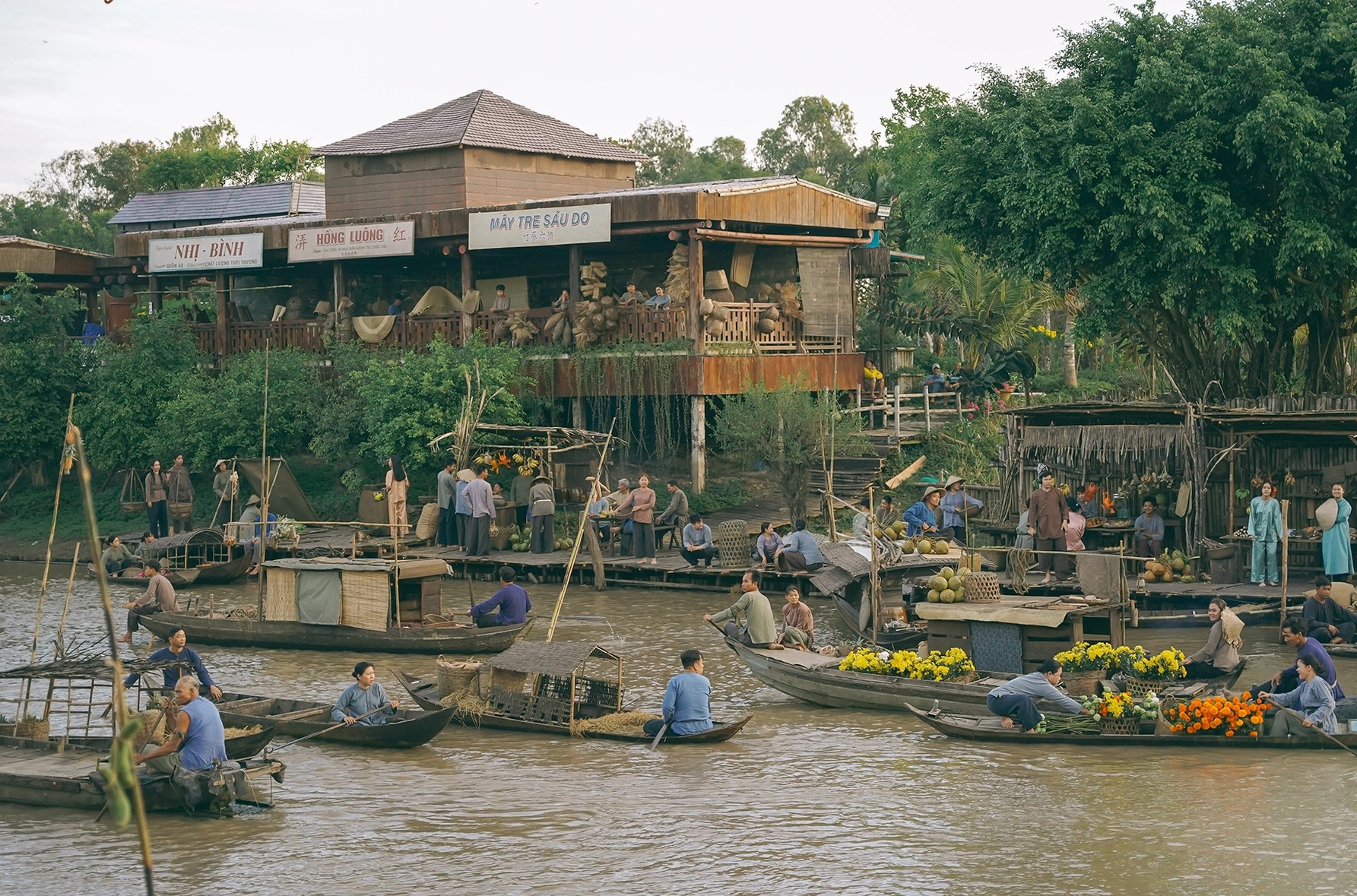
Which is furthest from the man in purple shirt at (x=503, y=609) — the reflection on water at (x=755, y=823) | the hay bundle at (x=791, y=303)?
the hay bundle at (x=791, y=303)

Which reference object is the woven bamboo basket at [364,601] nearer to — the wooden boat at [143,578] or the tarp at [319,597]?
the tarp at [319,597]

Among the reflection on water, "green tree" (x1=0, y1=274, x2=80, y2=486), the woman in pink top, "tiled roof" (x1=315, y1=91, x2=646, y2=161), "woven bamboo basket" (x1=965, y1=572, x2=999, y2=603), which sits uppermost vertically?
"tiled roof" (x1=315, y1=91, x2=646, y2=161)

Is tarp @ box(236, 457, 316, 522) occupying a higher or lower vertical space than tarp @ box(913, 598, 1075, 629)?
higher

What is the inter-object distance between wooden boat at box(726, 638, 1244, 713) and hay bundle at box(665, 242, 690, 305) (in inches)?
512

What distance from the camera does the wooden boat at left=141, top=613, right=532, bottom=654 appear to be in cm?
2002

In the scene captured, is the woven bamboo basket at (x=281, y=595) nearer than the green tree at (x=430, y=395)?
Yes

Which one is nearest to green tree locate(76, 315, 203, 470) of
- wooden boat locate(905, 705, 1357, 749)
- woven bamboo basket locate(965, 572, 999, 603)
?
woven bamboo basket locate(965, 572, 999, 603)

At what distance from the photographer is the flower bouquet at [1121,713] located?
14656 mm

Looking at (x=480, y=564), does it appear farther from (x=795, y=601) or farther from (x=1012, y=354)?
(x=1012, y=354)

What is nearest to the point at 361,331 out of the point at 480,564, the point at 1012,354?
the point at 480,564

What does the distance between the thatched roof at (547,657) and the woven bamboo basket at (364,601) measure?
14.6ft

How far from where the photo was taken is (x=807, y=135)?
6931 centimetres

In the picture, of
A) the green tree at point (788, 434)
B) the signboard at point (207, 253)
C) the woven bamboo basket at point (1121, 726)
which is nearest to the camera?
the woven bamboo basket at point (1121, 726)

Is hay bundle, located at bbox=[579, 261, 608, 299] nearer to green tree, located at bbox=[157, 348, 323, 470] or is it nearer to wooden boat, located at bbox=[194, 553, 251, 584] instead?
green tree, located at bbox=[157, 348, 323, 470]
